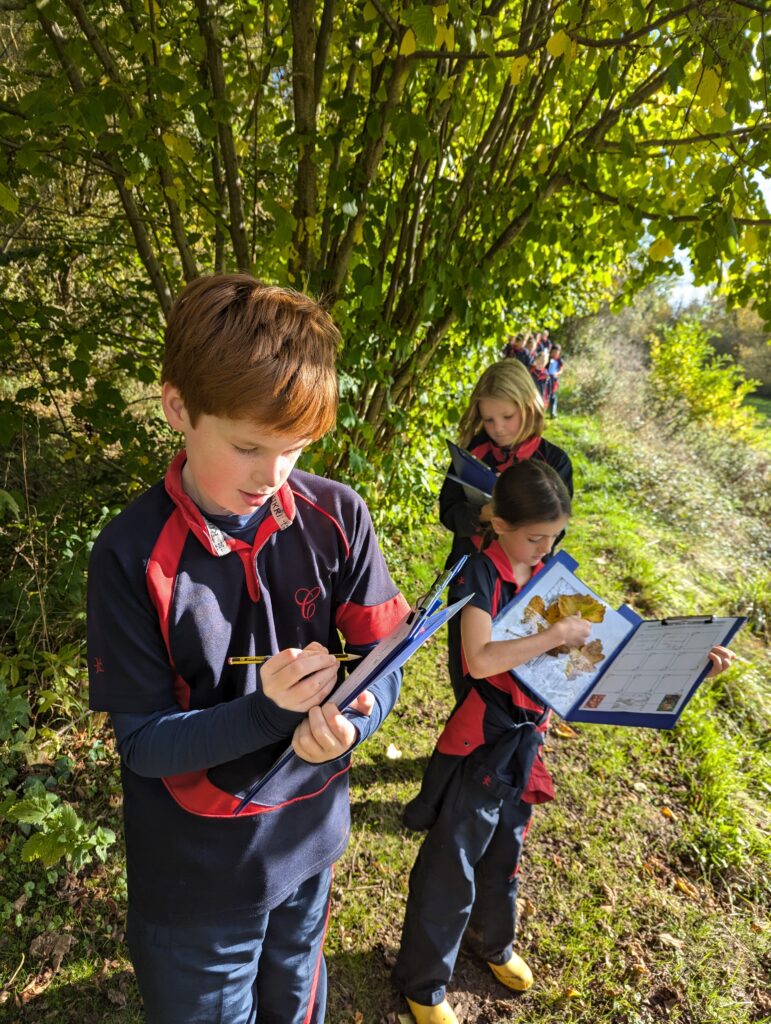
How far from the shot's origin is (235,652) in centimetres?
127

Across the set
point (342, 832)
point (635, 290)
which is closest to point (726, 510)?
point (635, 290)

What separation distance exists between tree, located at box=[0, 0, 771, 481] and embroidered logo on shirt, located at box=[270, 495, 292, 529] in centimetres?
133

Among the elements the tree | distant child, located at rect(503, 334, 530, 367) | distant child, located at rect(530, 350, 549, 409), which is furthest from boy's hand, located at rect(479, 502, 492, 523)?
distant child, located at rect(530, 350, 549, 409)

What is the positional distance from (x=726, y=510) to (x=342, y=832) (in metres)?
9.44

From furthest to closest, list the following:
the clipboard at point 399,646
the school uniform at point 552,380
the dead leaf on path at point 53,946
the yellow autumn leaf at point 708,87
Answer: the school uniform at point 552,380 → the dead leaf on path at point 53,946 → the yellow autumn leaf at point 708,87 → the clipboard at point 399,646

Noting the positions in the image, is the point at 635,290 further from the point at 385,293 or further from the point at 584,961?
the point at 584,961

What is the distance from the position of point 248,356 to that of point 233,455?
0.19 meters

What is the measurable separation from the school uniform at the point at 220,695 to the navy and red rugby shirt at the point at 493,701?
0.54 metres

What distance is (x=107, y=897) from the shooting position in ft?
7.77

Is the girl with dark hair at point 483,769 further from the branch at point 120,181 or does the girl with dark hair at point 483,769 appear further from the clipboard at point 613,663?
the branch at point 120,181

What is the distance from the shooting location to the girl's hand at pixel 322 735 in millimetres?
1058

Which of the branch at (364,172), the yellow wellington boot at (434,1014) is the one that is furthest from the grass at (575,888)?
the branch at (364,172)

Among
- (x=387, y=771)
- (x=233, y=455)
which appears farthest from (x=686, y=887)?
(x=233, y=455)

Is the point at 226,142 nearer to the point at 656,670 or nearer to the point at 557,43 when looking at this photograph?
the point at 557,43
